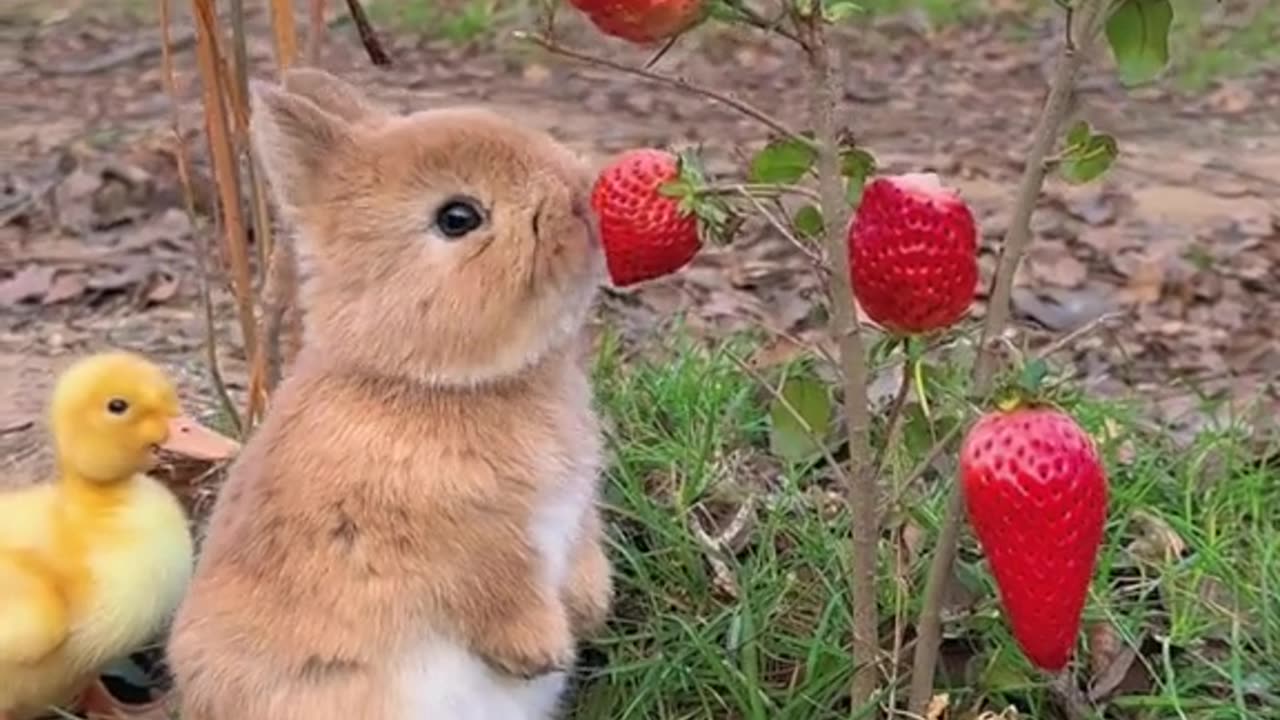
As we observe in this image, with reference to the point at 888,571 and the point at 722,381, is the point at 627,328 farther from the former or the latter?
the point at 888,571

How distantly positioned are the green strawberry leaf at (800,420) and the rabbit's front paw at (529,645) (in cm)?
28

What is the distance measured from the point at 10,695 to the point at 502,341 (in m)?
0.82

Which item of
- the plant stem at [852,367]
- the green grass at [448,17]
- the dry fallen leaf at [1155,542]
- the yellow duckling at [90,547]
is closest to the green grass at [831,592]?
the dry fallen leaf at [1155,542]

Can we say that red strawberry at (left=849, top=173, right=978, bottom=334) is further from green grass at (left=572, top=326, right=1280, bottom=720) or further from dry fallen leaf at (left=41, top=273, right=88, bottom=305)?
dry fallen leaf at (left=41, top=273, right=88, bottom=305)

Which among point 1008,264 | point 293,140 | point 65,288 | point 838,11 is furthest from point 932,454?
point 65,288

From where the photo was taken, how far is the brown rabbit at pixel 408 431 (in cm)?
190

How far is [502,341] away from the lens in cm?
191

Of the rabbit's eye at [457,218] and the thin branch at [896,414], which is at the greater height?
the rabbit's eye at [457,218]

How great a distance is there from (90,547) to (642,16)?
100 centimetres

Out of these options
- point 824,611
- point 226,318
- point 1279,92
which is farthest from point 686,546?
point 1279,92

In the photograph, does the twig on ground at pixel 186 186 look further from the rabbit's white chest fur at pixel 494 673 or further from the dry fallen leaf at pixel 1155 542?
the dry fallen leaf at pixel 1155 542

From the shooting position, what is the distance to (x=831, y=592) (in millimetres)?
2404

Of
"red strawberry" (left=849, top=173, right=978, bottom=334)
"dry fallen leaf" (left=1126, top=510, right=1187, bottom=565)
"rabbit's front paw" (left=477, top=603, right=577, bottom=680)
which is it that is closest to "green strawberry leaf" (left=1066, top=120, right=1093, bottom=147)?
"red strawberry" (left=849, top=173, right=978, bottom=334)

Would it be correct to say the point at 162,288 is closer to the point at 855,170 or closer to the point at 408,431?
the point at 408,431
